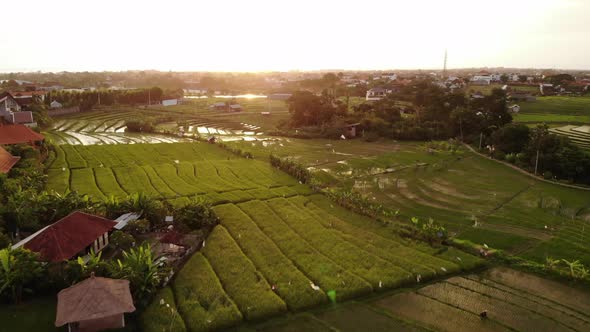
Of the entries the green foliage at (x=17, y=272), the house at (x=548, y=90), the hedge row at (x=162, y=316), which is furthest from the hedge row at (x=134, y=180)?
the house at (x=548, y=90)

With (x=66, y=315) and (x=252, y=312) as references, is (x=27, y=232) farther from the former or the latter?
(x=252, y=312)

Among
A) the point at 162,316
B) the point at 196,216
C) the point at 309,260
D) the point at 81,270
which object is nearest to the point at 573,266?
the point at 309,260

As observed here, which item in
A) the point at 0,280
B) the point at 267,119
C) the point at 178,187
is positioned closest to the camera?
Result: the point at 0,280

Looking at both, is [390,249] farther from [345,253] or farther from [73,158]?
[73,158]

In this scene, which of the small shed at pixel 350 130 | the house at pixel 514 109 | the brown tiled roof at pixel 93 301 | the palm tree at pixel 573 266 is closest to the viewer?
the brown tiled roof at pixel 93 301

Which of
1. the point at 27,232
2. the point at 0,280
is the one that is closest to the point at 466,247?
the point at 0,280

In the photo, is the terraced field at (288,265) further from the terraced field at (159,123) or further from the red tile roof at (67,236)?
the terraced field at (159,123)
